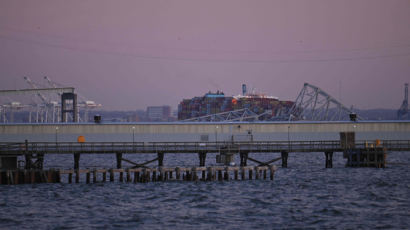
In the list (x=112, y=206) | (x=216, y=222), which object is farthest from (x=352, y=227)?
(x=112, y=206)

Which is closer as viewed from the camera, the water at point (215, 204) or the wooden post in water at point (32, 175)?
the water at point (215, 204)

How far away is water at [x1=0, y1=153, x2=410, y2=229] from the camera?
42.5m

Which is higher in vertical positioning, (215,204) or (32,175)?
(32,175)

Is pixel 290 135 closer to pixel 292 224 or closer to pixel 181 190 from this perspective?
pixel 181 190

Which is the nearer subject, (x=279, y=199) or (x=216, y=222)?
(x=216, y=222)

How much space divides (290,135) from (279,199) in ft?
225

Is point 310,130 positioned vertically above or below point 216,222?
above

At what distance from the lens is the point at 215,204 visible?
1971 inches

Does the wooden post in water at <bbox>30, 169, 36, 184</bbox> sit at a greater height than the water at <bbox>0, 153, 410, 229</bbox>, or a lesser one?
greater

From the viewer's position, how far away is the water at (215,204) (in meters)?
42.5

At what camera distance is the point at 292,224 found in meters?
42.2

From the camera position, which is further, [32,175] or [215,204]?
[32,175]

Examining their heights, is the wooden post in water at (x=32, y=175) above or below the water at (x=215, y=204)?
above

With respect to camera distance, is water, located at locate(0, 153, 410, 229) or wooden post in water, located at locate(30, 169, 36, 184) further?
wooden post in water, located at locate(30, 169, 36, 184)
